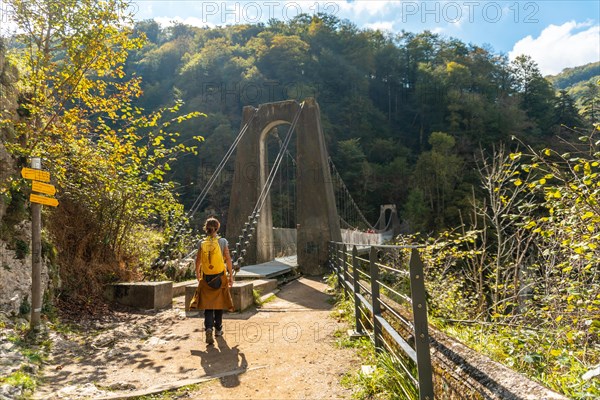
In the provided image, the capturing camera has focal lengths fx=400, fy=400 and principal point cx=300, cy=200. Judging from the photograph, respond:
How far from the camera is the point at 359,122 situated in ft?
102

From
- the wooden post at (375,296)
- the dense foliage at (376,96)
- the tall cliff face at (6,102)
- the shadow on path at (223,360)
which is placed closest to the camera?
the wooden post at (375,296)

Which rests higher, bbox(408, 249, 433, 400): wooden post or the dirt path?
bbox(408, 249, 433, 400): wooden post

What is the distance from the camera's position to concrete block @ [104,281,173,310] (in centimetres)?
435

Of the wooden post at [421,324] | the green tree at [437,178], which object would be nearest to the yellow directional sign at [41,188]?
the wooden post at [421,324]

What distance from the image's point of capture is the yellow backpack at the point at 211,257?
3.15 meters

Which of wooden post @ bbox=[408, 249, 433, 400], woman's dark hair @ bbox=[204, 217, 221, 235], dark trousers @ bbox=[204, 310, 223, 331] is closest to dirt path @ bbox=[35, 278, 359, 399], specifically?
dark trousers @ bbox=[204, 310, 223, 331]

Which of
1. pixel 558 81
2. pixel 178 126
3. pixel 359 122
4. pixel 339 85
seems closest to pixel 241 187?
pixel 178 126

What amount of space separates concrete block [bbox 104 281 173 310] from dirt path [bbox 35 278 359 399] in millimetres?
251

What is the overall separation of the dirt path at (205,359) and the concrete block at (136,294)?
0.82 ft

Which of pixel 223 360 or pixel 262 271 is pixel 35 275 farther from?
pixel 262 271

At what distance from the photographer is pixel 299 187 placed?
30.0ft

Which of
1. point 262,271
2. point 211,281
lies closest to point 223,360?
point 211,281

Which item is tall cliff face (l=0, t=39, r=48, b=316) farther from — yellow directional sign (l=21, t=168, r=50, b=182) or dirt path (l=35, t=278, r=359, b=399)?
dirt path (l=35, t=278, r=359, b=399)

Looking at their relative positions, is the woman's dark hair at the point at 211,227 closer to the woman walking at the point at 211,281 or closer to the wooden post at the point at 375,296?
the woman walking at the point at 211,281
